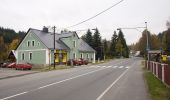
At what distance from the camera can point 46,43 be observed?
55875mm

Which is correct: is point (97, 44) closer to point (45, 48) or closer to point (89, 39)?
point (89, 39)

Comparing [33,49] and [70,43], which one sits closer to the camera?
[33,49]

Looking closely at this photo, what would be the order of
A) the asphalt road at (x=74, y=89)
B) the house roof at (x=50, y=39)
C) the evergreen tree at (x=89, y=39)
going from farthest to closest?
the evergreen tree at (x=89, y=39) < the house roof at (x=50, y=39) < the asphalt road at (x=74, y=89)

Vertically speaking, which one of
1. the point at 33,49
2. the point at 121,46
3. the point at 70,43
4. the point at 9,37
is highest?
the point at 9,37

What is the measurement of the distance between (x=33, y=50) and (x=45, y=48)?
14.1 feet

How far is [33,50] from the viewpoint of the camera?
58250 mm

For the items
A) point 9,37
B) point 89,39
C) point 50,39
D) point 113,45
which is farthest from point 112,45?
point 50,39

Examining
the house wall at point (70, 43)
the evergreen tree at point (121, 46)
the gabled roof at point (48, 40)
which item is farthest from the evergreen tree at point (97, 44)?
the evergreen tree at point (121, 46)

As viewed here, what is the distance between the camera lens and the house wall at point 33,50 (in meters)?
55.4

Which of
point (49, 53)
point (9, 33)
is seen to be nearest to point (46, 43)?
point (49, 53)

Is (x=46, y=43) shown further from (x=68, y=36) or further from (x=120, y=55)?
(x=120, y=55)

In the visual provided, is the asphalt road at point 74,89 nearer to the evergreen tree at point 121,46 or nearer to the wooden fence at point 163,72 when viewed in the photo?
the wooden fence at point 163,72

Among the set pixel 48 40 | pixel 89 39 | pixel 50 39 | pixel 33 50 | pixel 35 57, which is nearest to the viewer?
pixel 35 57

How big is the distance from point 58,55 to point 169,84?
4465cm
